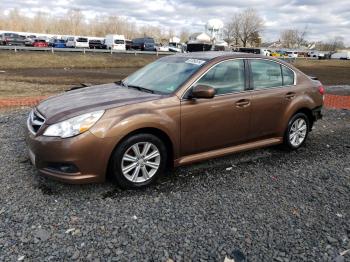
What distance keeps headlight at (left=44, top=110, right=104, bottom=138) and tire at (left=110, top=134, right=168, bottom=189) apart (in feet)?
1.40

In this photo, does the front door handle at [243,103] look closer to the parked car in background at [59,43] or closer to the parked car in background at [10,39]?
the parked car in background at [10,39]

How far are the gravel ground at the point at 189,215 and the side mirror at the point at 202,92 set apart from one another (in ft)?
3.57

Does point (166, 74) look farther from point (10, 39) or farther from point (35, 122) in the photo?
point (10, 39)

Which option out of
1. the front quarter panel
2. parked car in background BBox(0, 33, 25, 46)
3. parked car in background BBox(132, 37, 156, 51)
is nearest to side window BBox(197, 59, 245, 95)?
the front quarter panel

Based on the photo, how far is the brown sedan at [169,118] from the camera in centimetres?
397

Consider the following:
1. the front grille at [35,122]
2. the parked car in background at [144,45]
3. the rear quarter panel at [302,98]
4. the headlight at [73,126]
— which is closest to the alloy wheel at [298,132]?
the rear quarter panel at [302,98]

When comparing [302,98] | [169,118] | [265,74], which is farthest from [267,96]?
[169,118]

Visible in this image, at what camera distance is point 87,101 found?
14.5ft

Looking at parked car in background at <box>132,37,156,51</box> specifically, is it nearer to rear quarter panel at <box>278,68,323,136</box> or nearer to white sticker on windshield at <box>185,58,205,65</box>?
rear quarter panel at <box>278,68,323,136</box>

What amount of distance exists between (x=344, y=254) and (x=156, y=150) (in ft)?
7.38

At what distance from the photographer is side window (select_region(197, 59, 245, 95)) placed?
15.9 ft

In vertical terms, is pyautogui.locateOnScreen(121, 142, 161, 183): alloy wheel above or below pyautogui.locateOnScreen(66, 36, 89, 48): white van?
below

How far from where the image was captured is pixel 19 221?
11.7ft

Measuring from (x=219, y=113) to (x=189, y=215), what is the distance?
1.55 metres
